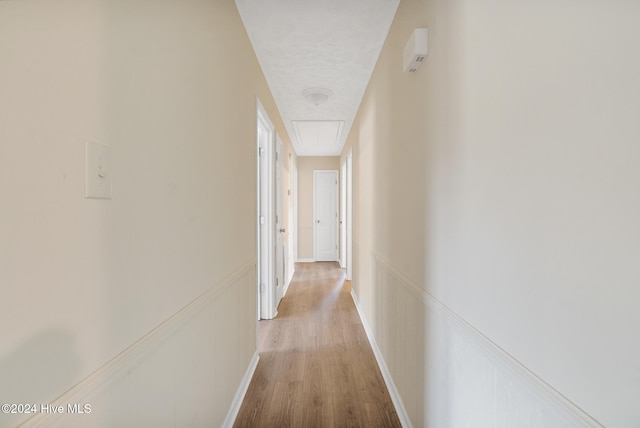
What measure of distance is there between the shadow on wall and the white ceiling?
6.15ft

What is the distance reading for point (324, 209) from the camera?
652cm

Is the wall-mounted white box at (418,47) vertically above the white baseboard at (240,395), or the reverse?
the wall-mounted white box at (418,47)

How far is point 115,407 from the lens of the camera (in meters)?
0.70

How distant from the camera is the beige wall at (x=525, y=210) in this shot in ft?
1.62

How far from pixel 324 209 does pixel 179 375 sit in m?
5.56

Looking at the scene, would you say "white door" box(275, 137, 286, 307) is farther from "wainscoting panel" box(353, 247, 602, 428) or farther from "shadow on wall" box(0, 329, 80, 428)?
"shadow on wall" box(0, 329, 80, 428)

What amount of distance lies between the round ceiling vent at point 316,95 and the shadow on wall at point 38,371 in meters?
2.82

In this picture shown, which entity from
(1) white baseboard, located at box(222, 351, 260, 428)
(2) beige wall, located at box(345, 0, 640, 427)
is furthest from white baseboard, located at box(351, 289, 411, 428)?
(1) white baseboard, located at box(222, 351, 260, 428)

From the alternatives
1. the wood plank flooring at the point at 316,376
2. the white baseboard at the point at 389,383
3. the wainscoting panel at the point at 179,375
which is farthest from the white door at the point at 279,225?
the wainscoting panel at the point at 179,375

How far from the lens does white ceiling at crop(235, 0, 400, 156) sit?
1755 mm

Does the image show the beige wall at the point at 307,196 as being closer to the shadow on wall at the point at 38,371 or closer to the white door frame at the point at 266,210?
the white door frame at the point at 266,210

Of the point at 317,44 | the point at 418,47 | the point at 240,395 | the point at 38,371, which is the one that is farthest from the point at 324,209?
the point at 38,371

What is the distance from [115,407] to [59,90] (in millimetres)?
712

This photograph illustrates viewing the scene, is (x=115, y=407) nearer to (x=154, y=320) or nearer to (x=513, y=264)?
(x=154, y=320)
